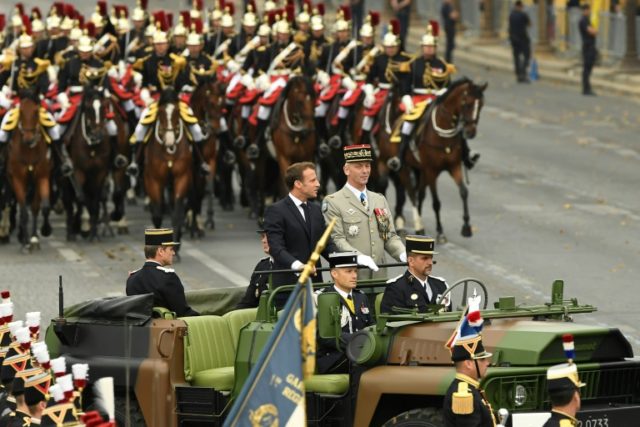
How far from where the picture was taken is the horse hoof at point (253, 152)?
110ft

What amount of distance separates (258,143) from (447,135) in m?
4.26

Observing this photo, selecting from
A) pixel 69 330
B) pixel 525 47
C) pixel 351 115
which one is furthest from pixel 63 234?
pixel 525 47

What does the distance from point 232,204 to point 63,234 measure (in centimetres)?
368

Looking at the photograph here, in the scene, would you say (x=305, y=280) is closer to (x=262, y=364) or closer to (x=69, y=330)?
(x=262, y=364)

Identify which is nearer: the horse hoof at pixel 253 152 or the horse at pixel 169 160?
the horse at pixel 169 160

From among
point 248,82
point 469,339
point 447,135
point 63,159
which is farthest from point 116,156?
point 469,339

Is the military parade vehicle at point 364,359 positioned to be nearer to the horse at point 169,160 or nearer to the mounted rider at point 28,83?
the horse at point 169,160

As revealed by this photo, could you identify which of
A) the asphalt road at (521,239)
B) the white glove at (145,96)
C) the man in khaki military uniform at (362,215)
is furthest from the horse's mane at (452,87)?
the man in khaki military uniform at (362,215)

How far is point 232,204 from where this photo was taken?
35094mm

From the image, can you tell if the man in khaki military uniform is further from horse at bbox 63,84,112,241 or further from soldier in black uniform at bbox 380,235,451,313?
horse at bbox 63,84,112,241

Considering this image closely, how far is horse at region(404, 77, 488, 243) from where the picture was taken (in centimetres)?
2998

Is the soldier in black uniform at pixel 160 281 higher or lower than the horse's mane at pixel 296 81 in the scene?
higher

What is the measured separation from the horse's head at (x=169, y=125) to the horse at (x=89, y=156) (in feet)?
5.02

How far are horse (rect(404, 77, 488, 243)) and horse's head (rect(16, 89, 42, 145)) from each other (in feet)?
18.0
